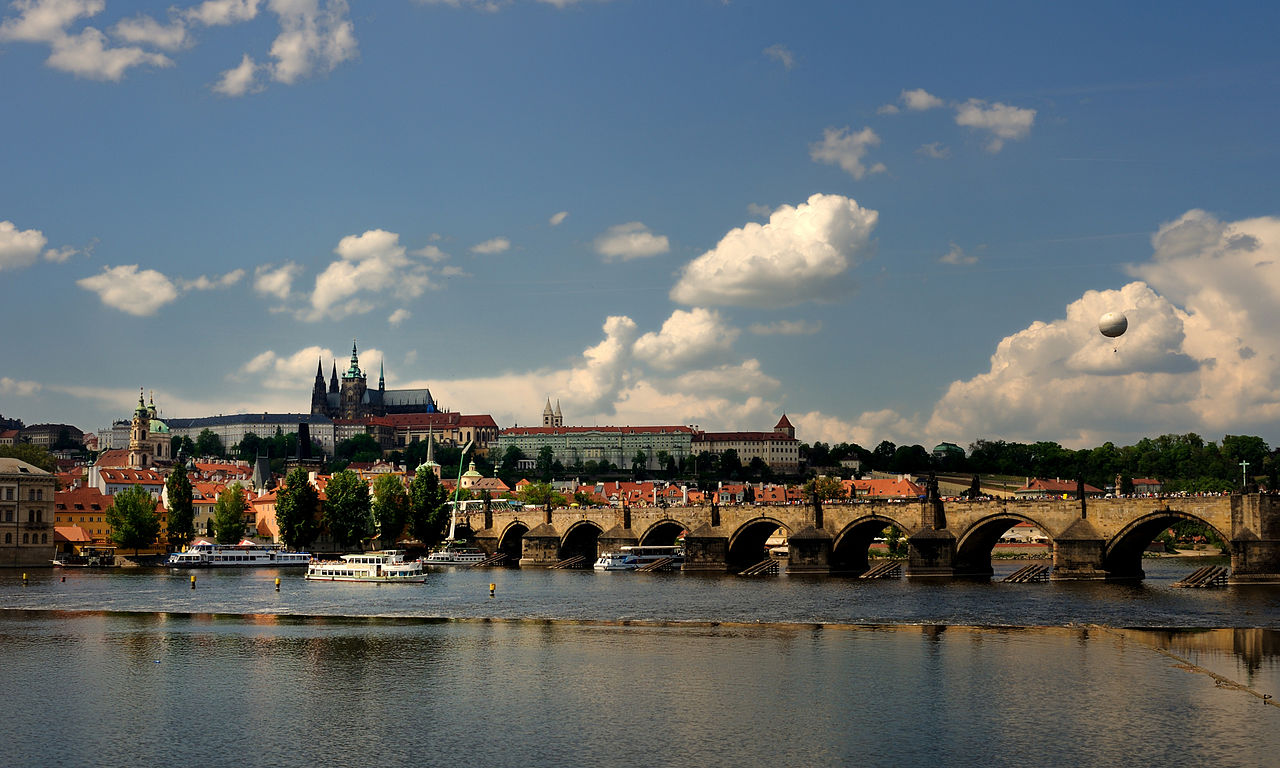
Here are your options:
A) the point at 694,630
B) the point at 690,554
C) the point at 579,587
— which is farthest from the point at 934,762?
the point at 690,554

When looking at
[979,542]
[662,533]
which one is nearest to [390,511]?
[662,533]

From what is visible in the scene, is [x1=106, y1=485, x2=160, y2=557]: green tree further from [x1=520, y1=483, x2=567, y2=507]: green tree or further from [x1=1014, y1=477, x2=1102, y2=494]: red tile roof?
[x1=1014, y1=477, x2=1102, y2=494]: red tile roof

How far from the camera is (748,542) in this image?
9181cm

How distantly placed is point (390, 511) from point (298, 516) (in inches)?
306

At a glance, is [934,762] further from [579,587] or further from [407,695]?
[579,587]

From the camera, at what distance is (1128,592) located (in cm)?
5919

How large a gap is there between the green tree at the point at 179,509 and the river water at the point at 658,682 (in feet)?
175

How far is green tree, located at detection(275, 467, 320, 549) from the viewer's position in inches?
4242

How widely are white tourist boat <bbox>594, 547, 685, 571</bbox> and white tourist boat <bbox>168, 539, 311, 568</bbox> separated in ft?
85.2

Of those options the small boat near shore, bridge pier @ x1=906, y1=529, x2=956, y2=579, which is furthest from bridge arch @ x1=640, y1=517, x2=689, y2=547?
the small boat near shore

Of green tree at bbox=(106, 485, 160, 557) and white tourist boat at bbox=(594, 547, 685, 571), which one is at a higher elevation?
green tree at bbox=(106, 485, 160, 557)

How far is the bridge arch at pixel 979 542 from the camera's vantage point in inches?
2813

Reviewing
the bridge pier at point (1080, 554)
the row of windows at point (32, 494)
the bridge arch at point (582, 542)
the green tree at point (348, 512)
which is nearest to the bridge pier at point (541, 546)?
the bridge arch at point (582, 542)

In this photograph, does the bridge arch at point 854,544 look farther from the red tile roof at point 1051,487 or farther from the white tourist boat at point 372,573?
the red tile roof at point 1051,487
